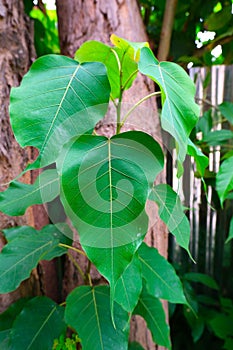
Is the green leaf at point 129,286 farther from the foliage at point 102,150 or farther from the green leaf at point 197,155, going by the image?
the green leaf at point 197,155

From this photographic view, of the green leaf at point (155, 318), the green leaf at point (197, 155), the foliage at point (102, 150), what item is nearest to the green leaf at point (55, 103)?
the foliage at point (102, 150)

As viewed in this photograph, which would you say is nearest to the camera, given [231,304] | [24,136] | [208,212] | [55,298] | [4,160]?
[24,136]

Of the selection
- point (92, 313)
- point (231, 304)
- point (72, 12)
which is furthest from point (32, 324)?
point (231, 304)

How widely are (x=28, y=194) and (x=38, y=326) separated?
280 millimetres

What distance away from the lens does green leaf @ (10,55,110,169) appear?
41cm

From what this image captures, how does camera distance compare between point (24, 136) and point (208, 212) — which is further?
point (208, 212)

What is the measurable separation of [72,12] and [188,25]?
0.61 metres

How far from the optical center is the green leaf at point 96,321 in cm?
64

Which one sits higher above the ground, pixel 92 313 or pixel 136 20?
pixel 136 20

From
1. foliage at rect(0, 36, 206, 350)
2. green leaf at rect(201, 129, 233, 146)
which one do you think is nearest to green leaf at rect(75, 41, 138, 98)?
foliage at rect(0, 36, 206, 350)

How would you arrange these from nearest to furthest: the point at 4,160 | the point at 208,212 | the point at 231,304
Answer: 1. the point at 4,160
2. the point at 231,304
3. the point at 208,212

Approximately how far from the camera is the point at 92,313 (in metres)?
0.67

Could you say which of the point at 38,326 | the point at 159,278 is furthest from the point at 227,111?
the point at 38,326

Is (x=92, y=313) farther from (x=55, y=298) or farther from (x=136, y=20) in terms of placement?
(x=136, y=20)
